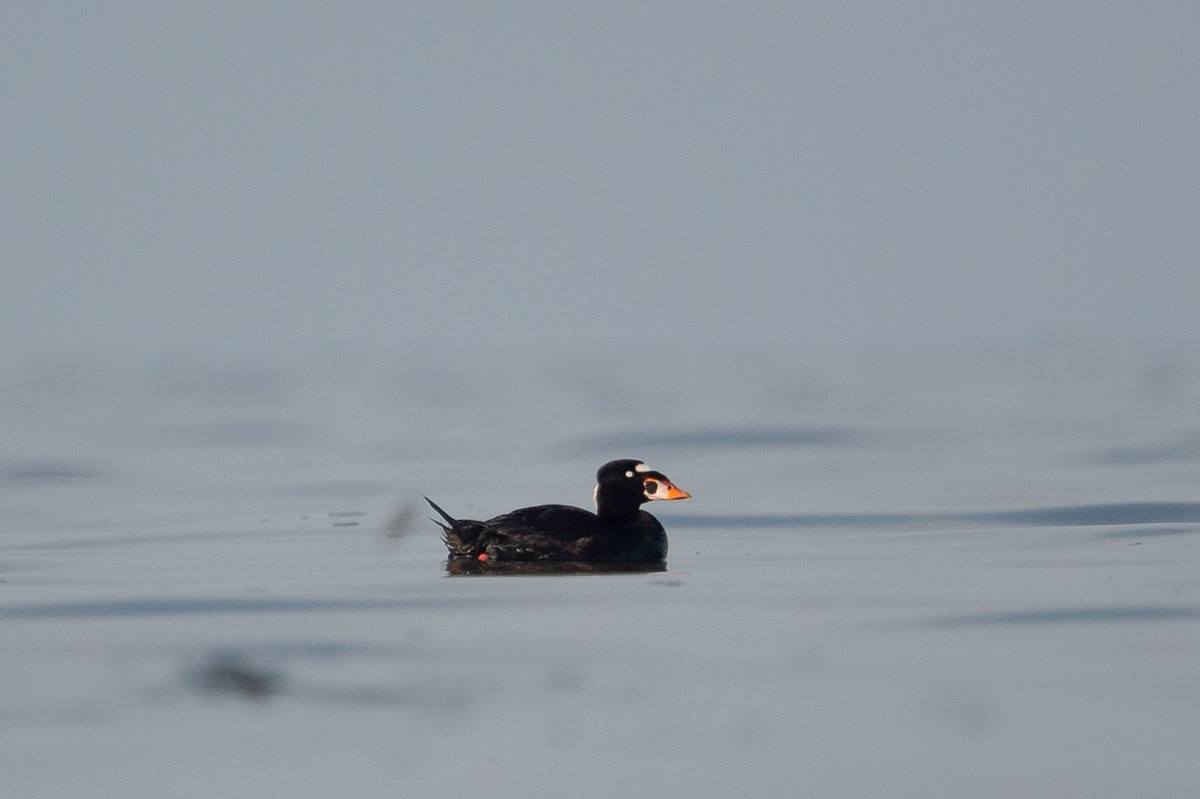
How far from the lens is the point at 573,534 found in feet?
43.4

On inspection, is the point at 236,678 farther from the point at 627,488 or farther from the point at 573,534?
the point at 627,488

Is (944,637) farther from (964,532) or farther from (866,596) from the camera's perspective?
(964,532)

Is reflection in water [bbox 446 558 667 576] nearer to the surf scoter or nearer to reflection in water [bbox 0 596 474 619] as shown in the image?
the surf scoter

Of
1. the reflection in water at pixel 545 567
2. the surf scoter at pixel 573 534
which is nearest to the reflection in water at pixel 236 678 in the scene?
the reflection in water at pixel 545 567

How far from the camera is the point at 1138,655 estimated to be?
875cm

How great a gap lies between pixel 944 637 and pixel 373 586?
398 cm

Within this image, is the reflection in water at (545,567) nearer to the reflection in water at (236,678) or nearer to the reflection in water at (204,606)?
the reflection in water at (204,606)

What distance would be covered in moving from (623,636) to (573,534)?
12.3ft

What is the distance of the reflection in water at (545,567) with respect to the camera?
1270 cm

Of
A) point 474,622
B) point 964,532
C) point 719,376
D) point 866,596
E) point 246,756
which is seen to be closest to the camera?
point 246,756

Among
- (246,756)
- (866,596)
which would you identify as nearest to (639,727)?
(246,756)

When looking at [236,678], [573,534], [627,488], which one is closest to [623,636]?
[236,678]

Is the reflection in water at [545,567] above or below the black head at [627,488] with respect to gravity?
below

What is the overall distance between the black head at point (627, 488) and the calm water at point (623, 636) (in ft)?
1.91
